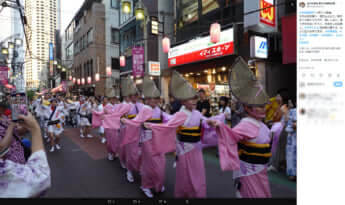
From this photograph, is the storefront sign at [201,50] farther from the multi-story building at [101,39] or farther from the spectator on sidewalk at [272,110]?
the multi-story building at [101,39]

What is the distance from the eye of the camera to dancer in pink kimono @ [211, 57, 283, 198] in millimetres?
1635

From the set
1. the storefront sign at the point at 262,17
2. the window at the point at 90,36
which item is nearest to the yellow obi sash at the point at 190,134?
the storefront sign at the point at 262,17

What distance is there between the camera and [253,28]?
22.6ft

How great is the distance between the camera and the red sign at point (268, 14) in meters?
6.17

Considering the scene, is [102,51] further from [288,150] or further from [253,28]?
[288,150]

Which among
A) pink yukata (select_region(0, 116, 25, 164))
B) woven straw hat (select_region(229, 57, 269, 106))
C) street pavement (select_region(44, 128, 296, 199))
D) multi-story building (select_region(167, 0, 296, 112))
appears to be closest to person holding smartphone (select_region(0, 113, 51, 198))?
pink yukata (select_region(0, 116, 25, 164))

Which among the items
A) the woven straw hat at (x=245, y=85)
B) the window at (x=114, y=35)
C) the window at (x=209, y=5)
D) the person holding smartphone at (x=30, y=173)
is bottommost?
the person holding smartphone at (x=30, y=173)

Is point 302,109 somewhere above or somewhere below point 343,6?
below

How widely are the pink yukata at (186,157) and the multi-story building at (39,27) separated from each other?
5.39 ft

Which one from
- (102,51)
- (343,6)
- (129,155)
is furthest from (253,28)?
(102,51)

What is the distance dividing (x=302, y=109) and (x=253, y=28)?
263 inches

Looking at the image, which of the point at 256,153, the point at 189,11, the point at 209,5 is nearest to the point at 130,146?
the point at 256,153

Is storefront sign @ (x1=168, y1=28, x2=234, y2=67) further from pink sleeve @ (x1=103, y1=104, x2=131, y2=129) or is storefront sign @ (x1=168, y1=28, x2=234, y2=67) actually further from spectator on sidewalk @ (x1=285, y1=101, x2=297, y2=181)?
pink sleeve @ (x1=103, y1=104, x2=131, y2=129)

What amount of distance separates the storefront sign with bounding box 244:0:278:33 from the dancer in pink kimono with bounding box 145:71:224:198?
507 centimetres
